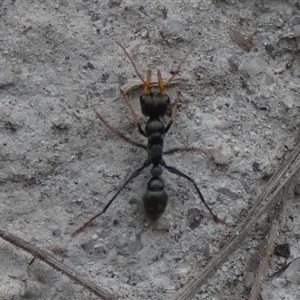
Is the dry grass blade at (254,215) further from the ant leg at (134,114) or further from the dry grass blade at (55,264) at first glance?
the ant leg at (134,114)

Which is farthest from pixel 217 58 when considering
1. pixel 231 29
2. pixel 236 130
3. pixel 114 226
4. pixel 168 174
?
pixel 114 226

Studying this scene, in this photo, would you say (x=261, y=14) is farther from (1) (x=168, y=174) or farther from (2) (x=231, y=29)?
(1) (x=168, y=174)

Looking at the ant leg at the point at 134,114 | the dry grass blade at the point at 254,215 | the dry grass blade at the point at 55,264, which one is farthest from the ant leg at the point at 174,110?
the dry grass blade at the point at 55,264

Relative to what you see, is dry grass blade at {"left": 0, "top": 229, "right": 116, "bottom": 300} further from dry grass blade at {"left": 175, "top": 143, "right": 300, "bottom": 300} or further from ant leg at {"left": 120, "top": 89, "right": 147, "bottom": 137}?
ant leg at {"left": 120, "top": 89, "right": 147, "bottom": 137}

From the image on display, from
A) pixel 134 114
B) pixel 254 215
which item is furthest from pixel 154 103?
pixel 254 215

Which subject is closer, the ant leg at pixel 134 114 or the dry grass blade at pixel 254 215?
the dry grass blade at pixel 254 215
